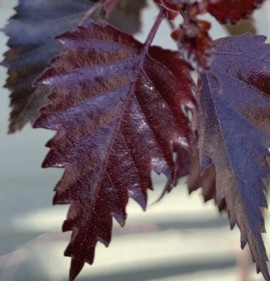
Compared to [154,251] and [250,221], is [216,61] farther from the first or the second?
[154,251]

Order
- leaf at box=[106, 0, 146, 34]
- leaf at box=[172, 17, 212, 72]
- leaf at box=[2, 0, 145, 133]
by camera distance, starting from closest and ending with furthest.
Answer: leaf at box=[172, 17, 212, 72] < leaf at box=[2, 0, 145, 133] < leaf at box=[106, 0, 146, 34]

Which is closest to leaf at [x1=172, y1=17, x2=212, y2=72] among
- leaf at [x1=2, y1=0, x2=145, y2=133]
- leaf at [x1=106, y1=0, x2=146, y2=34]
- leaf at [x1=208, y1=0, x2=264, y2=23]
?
leaf at [x1=208, y1=0, x2=264, y2=23]

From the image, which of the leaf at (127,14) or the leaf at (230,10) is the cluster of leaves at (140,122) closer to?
the leaf at (230,10)

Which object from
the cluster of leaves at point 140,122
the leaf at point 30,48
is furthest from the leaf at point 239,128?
the leaf at point 30,48

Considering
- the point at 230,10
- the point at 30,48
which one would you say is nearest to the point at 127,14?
the point at 30,48

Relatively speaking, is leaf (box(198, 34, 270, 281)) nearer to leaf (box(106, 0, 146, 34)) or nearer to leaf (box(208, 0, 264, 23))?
leaf (box(208, 0, 264, 23))

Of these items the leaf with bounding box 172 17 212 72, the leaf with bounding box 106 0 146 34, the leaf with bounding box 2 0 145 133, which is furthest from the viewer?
the leaf with bounding box 106 0 146 34
